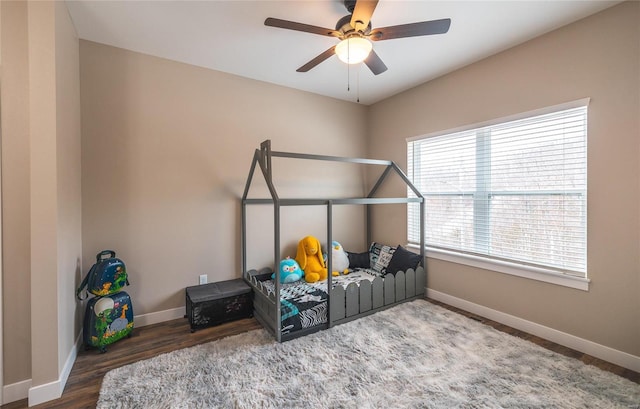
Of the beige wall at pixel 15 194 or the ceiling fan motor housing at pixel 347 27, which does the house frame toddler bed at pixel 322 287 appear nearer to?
the ceiling fan motor housing at pixel 347 27

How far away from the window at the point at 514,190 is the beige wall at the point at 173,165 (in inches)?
70.3

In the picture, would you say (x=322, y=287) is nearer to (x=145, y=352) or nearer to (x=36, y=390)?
(x=145, y=352)

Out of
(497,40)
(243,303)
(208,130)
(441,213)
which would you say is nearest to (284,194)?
(208,130)

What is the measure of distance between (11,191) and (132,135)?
108 centimetres

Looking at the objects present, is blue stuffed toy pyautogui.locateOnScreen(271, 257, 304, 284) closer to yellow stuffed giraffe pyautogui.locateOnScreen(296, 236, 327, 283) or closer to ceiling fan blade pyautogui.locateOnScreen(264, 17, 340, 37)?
yellow stuffed giraffe pyautogui.locateOnScreen(296, 236, 327, 283)

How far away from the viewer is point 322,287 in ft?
9.62

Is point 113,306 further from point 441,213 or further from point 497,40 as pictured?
point 497,40

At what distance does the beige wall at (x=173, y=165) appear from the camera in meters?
2.45

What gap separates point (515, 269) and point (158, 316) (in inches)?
138

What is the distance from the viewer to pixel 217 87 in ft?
9.80

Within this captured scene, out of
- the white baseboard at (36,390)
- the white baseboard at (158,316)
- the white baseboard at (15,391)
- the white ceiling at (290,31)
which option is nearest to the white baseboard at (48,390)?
the white baseboard at (36,390)

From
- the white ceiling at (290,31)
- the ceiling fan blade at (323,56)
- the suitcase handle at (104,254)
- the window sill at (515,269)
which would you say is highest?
the white ceiling at (290,31)

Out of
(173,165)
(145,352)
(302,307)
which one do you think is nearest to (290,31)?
(173,165)

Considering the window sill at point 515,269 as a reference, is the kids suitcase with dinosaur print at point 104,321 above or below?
below
